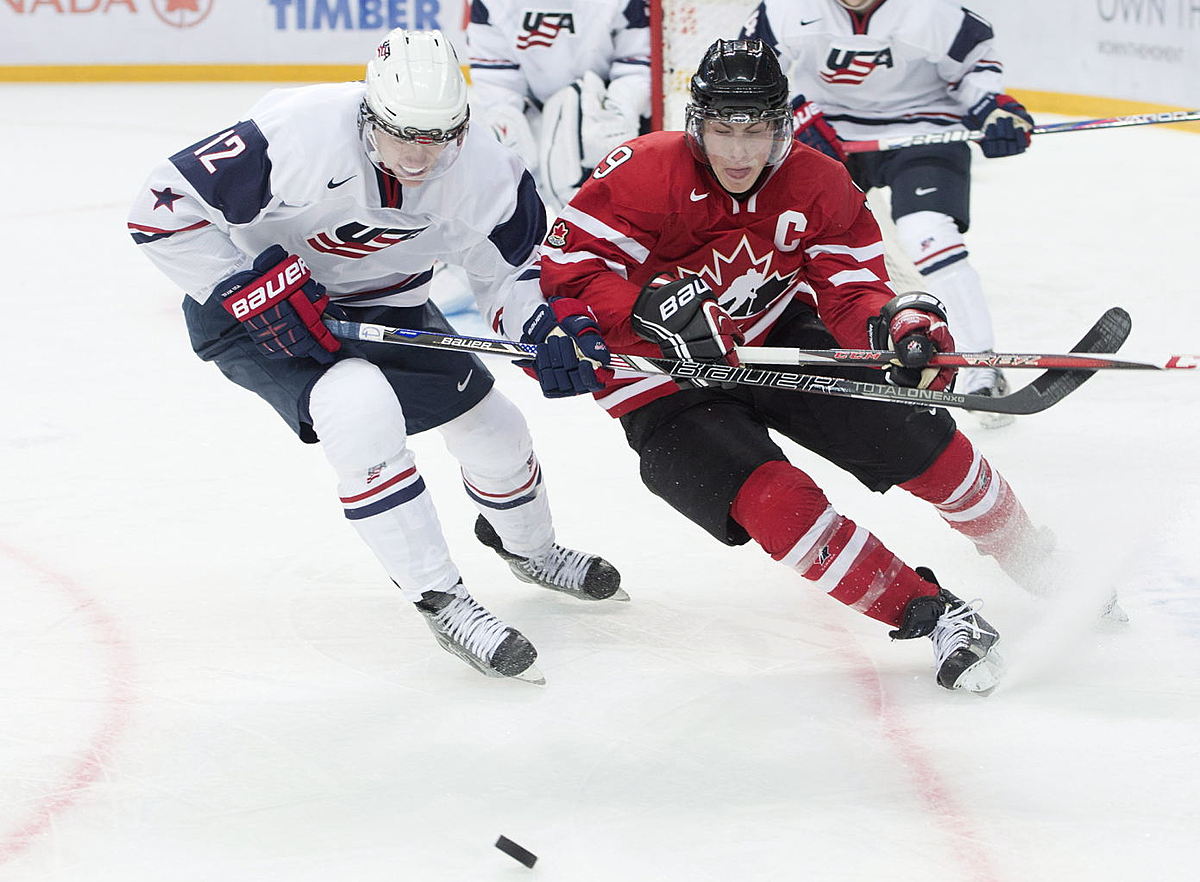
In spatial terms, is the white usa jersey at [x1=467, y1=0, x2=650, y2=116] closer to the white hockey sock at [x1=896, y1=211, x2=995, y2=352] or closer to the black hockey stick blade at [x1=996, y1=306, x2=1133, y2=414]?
the white hockey sock at [x1=896, y1=211, x2=995, y2=352]

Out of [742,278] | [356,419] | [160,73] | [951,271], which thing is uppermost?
[742,278]

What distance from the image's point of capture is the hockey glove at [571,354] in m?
2.09

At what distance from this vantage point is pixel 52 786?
6.31 feet

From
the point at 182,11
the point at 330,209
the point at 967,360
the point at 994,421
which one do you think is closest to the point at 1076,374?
the point at 967,360

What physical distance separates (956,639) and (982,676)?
6 cm

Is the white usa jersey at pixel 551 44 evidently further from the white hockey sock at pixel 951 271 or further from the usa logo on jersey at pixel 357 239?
the usa logo on jersey at pixel 357 239

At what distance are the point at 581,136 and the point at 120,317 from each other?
60.5 inches

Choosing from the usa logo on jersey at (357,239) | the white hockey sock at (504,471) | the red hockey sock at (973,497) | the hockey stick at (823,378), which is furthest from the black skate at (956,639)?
the usa logo on jersey at (357,239)

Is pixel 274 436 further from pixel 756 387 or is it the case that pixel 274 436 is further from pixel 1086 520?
pixel 1086 520

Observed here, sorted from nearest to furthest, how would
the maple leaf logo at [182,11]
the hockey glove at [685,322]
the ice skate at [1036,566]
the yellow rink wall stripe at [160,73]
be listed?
the hockey glove at [685,322] < the ice skate at [1036,566] < the maple leaf logo at [182,11] < the yellow rink wall stripe at [160,73]

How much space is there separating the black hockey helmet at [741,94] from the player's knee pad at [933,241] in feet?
4.69

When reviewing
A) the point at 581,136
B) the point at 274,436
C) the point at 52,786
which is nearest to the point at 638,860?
the point at 52,786

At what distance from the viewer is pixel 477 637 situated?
219cm

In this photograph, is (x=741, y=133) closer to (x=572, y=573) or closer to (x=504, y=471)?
(x=504, y=471)
